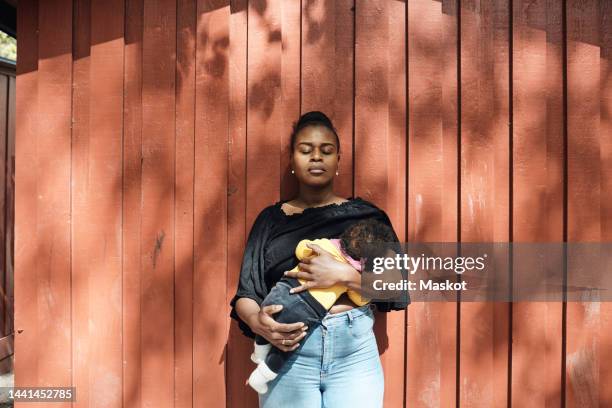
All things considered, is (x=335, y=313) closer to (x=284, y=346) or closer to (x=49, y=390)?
(x=284, y=346)

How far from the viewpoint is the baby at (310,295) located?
1818 mm

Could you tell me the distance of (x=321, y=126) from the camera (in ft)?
6.74

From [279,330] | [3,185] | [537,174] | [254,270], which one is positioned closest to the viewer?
[279,330]

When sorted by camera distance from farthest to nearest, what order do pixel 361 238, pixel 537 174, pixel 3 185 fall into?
pixel 3 185
pixel 537 174
pixel 361 238

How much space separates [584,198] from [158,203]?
2352 millimetres

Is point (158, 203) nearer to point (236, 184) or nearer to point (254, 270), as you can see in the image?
point (236, 184)

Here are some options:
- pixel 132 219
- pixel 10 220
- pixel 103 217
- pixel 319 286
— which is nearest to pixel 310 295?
pixel 319 286

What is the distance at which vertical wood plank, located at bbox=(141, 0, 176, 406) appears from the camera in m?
2.41

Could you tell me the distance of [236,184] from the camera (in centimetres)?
240

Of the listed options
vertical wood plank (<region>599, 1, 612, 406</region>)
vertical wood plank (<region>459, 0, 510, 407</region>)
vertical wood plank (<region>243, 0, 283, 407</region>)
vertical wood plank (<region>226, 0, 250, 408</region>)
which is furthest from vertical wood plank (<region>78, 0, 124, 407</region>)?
vertical wood plank (<region>599, 1, 612, 406</region>)

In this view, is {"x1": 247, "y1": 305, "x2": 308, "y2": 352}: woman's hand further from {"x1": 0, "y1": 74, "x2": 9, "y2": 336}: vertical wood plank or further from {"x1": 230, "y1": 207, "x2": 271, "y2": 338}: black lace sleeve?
{"x1": 0, "y1": 74, "x2": 9, "y2": 336}: vertical wood plank

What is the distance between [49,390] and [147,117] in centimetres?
165

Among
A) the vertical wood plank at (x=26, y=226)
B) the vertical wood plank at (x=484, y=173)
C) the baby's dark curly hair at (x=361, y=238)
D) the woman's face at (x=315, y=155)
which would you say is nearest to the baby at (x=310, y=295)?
the baby's dark curly hair at (x=361, y=238)

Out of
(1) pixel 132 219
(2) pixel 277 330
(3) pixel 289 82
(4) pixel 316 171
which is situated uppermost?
(3) pixel 289 82
